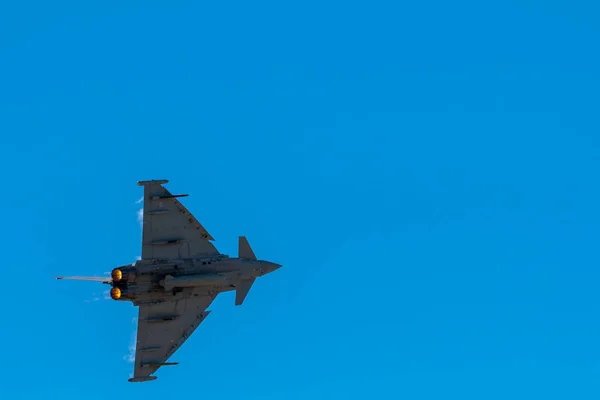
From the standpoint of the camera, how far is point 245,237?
71.2 meters

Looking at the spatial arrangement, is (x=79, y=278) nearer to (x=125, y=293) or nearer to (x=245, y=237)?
(x=125, y=293)

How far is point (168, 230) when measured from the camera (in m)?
69.8

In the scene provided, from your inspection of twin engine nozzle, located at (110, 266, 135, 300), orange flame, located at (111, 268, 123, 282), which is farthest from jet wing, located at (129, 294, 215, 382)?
orange flame, located at (111, 268, 123, 282)

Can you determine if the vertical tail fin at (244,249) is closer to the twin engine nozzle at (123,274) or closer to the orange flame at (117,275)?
the twin engine nozzle at (123,274)

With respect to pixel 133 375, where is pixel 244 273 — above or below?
above

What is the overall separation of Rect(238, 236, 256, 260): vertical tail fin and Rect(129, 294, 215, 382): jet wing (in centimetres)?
270

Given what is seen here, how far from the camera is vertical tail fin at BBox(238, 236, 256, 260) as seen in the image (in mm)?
71062

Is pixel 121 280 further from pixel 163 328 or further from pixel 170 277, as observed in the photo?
pixel 163 328

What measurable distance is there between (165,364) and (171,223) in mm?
7080

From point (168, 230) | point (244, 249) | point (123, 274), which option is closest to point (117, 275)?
point (123, 274)

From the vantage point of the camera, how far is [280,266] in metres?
71.8

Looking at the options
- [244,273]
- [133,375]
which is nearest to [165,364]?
[133,375]

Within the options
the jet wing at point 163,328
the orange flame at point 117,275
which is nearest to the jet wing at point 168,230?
the orange flame at point 117,275

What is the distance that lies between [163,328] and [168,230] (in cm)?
508
